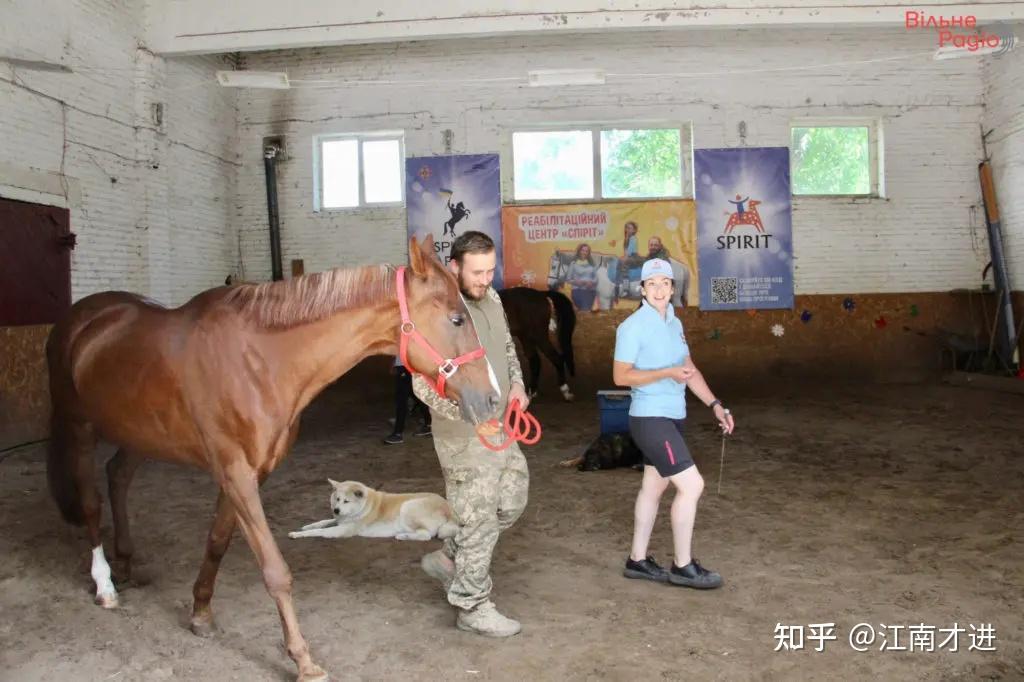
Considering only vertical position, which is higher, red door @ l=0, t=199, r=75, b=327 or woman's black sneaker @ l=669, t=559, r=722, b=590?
red door @ l=0, t=199, r=75, b=327

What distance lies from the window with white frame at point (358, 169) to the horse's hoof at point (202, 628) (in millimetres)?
9018

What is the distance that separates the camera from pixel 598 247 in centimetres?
1142

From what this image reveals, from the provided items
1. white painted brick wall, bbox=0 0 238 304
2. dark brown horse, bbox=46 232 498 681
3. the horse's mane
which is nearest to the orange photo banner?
white painted brick wall, bbox=0 0 238 304

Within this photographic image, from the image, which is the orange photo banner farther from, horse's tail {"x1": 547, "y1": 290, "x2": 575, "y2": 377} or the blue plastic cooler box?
the blue plastic cooler box

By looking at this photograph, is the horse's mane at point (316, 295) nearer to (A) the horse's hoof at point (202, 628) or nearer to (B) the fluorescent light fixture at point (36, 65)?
(A) the horse's hoof at point (202, 628)

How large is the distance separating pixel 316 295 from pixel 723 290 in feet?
31.0

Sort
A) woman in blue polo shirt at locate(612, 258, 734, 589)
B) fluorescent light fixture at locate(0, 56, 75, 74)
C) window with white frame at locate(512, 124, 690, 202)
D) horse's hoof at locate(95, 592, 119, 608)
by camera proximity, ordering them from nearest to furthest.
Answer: woman in blue polo shirt at locate(612, 258, 734, 589) < horse's hoof at locate(95, 592, 119, 608) < fluorescent light fixture at locate(0, 56, 75, 74) < window with white frame at locate(512, 124, 690, 202)

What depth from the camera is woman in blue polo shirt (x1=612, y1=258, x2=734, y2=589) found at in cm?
343

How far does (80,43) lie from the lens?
8172 millimetres

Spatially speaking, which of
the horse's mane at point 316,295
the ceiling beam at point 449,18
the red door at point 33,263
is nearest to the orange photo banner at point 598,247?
the ceiling beam at point 449,18

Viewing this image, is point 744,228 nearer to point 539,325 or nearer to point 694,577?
point 539,325

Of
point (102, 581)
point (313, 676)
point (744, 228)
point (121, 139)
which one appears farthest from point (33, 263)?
point (744, 228)

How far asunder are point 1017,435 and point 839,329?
4474mm

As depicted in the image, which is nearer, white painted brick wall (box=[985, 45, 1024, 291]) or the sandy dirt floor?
the sandy dirt floor
